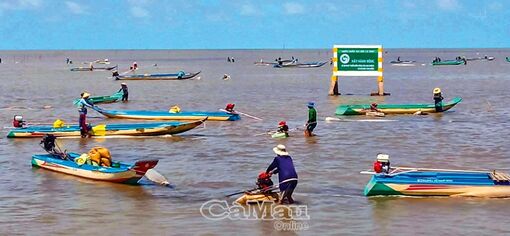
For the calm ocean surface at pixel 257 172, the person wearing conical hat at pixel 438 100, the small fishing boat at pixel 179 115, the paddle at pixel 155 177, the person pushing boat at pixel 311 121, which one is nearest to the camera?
the calm ocean surface at pixel 257 172

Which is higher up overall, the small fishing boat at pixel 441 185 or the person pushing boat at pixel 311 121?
the person pushing boat at pixel 311 121

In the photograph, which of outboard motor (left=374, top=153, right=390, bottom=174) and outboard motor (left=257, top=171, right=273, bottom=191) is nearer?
outboard motor (left=257, top=171, right=273, bottom=191)

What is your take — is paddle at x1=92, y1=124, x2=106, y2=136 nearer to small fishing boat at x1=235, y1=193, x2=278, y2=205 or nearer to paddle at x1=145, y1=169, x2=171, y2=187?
paddle at x1=145, y1=169, x2=171, y2=187

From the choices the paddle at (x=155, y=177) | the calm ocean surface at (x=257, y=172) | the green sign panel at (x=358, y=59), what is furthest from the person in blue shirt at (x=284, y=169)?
the green sign panel at (x=358, y=59)

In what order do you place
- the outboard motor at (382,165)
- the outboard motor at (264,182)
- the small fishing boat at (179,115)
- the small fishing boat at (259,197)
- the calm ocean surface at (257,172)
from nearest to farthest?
the calm ocean surface at (257,172)
the outboard motor at (264,182)
the small fishing boat at (259,197)
the outboard motor at (382,165)
the small fishing boat at (179,115)

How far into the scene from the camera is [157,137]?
98.1ft

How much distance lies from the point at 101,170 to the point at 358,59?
2860 centimetres

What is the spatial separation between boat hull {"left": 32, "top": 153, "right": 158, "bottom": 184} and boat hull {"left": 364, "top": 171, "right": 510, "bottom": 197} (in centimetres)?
518

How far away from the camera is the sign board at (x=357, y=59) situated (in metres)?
46.7

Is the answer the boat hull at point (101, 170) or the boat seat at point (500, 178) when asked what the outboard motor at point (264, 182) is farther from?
the boat seat at point (500, 178)

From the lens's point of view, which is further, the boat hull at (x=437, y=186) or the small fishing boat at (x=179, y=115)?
the small fishing boat at (x=179, y=115)

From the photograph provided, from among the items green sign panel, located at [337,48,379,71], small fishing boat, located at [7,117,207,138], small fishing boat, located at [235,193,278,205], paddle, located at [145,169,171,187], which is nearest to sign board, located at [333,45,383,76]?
green sign panel, located at [337,48,379,71]

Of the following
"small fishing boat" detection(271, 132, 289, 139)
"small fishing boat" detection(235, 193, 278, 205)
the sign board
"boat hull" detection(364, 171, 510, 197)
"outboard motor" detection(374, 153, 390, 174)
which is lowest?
"small fishing boat" detection(235, 193, 278, 205)

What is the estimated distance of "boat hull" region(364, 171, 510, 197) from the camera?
17.8 metres
